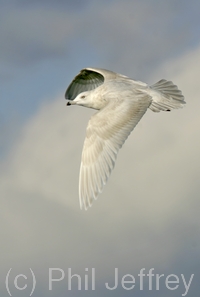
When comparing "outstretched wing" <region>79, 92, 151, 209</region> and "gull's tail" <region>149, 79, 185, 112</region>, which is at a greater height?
"gull's tail" <region>149, 79, 185, 112</region>

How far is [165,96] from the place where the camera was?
18344 millimetres

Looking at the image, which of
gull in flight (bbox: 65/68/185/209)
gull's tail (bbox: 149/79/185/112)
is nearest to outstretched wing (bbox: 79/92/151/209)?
gull in flight (bbox: 65/68/185/209)

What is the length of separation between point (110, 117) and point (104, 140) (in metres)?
0.52

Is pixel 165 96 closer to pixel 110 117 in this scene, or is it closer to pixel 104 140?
pixel 110 117

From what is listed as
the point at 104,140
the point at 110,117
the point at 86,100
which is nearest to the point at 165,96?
the point at 86,100

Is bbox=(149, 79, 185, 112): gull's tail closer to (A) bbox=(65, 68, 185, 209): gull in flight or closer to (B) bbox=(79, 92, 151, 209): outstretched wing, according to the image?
(A) bbox=(65, 68, 185, 209): gull in flight

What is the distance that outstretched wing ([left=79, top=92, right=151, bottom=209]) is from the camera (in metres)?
16.0

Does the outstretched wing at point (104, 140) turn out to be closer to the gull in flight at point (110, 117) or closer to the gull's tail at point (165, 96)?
the gull in flight at point (110, 117)

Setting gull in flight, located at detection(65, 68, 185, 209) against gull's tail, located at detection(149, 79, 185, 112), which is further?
gull's tail, located at detection(149, 79, 185, 112)

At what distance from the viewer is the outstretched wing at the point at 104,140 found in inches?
629

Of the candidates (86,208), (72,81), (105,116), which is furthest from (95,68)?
(86,208)

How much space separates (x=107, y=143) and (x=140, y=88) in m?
2.13

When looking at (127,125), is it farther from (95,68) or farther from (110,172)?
(95,68)

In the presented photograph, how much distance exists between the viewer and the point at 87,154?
16.5 meters
